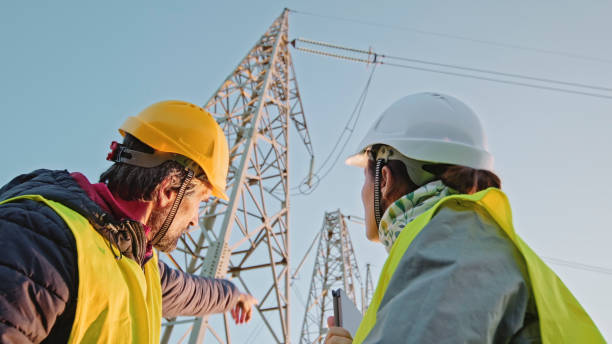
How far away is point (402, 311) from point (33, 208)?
1.12 metres

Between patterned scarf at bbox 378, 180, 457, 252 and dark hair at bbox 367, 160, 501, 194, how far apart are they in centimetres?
9

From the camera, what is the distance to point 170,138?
79.2 inches

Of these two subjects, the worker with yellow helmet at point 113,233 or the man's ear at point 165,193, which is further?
the man's ear at point 165,193

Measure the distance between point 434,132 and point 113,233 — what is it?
141cm

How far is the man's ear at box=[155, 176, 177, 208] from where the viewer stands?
6.01ft

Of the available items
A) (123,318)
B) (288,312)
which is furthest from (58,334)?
(288,312)

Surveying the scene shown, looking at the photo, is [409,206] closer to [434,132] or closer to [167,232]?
[434,132]

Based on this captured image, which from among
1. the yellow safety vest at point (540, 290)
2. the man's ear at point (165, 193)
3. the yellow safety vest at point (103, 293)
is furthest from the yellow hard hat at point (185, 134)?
the yellow safety vest at point (540, 290)

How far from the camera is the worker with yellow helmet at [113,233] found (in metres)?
1.00

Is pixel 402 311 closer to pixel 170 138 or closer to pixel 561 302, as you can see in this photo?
pixel 561 302

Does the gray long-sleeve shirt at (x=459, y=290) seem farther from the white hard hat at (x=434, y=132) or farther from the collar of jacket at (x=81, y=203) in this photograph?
the collar of jacket at (x=81, y=203)

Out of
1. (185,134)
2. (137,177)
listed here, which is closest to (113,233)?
(137,177)

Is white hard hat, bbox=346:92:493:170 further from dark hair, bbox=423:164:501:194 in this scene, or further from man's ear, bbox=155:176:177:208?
man's ear, bbox=155:176:177:208

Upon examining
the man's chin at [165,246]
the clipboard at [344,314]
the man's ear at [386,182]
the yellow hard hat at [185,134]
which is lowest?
the clipboard at [344,314]
